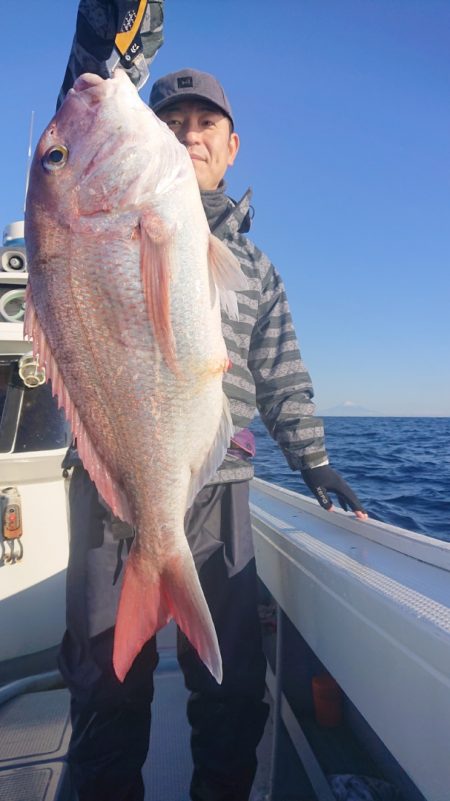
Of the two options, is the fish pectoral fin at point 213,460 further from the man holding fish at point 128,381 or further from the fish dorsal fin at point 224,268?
the fish dorsal fin at point 224,268

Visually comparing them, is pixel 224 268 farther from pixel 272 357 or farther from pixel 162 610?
pixel 162 610

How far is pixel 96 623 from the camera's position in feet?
5.48

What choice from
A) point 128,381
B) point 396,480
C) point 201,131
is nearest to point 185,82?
point 201,131

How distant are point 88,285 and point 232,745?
5.24ft

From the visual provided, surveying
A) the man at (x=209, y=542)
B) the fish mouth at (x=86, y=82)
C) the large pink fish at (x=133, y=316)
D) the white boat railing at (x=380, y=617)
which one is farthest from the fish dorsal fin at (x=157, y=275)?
the white boat railing at (x=380, y=617)

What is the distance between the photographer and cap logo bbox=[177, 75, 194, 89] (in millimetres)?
1893

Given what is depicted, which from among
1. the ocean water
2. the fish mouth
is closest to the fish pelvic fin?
the fish mouth

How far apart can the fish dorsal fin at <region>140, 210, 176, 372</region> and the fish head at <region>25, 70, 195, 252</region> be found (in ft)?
0.18

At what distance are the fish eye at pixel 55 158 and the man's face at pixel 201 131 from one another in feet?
1.98

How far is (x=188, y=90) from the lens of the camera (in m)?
1.88

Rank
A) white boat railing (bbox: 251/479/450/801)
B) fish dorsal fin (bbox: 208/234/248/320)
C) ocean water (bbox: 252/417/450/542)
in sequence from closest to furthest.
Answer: white boat railing (bbox: 251/479/450/801)
fish dorsal fin (bbox: 208/234/248/320)
ocean water (bbox: 252/417/450/542)

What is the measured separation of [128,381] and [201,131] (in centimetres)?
113

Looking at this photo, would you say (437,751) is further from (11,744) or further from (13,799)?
(11,744)

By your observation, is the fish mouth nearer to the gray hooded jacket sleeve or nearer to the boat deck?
the gray hooded jacket sleeve
